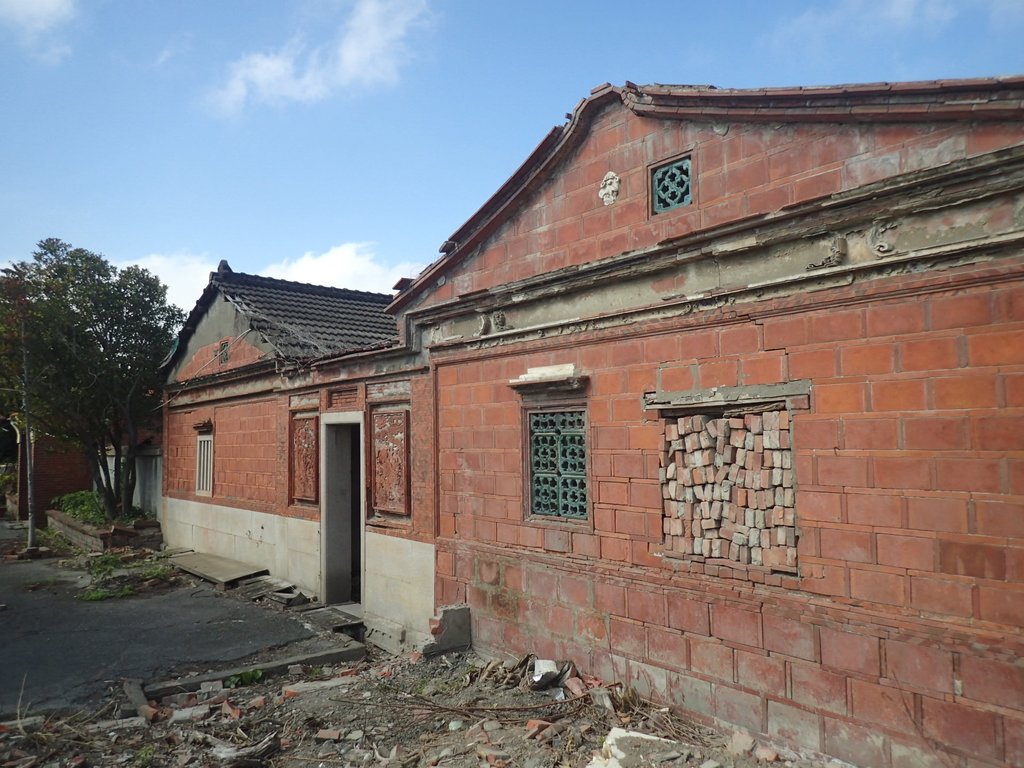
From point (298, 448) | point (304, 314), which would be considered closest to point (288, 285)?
point (304, 314)

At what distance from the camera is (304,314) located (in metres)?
13.9

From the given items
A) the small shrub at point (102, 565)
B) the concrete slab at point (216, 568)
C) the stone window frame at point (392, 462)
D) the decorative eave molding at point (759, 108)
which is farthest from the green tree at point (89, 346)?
the decorative eave molding at point (759, 108)

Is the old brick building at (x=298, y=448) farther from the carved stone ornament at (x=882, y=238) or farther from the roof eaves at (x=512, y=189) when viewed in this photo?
the carved stone ornament at (x=882, y=238)

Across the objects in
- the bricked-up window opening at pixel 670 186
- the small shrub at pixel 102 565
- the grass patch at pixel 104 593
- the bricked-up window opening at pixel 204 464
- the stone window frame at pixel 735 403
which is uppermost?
the bricked-up window opening at pixel 670 186

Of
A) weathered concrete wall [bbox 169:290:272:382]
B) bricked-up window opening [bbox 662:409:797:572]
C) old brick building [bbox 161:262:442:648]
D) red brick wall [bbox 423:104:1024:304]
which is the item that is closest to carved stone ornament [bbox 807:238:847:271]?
red brick wall [bbox 423:104:1024:304]

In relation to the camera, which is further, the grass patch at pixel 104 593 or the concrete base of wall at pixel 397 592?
the grass patch at pixel 104 593

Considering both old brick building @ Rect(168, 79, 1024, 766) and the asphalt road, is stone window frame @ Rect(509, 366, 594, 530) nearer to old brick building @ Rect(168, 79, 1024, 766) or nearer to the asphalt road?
old brick building @ Rect(168, 79, 1024, 766)

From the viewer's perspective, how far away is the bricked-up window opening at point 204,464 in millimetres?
14141

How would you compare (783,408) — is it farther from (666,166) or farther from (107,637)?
(107,637)

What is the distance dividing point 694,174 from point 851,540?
114 inches

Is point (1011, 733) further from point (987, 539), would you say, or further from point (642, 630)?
point (642, 630)

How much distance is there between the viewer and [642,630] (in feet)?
18.0

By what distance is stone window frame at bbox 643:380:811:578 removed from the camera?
4598mm

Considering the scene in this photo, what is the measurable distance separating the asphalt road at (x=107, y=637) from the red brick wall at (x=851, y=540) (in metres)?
4.47
